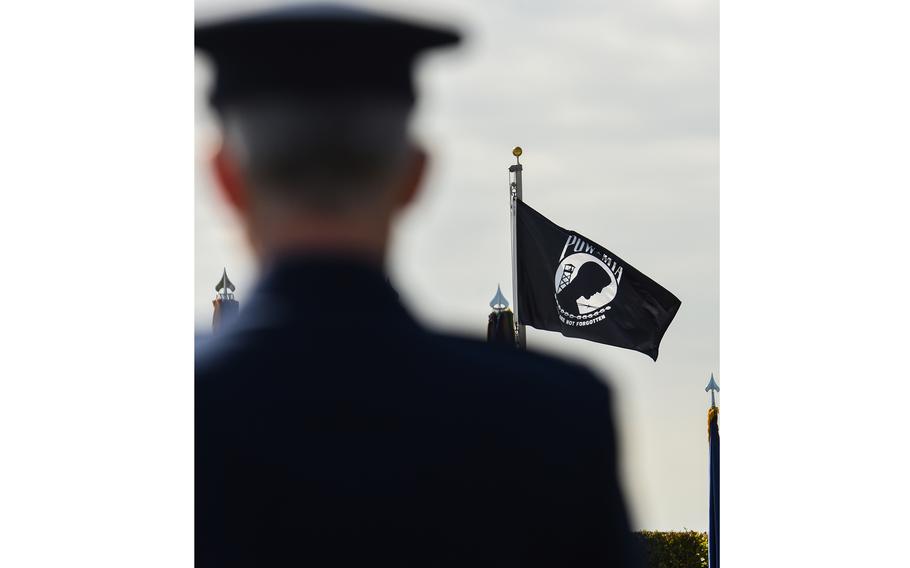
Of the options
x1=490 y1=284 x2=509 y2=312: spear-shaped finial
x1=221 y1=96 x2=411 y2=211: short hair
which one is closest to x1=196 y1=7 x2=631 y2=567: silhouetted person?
x1=221 y1=96 x2=411 y2=211: short hair

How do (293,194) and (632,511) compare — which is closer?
(293,194)

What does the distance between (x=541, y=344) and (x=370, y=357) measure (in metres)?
1.11

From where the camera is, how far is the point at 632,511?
6246 mm

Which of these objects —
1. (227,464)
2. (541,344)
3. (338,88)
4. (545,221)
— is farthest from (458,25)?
(227,464)

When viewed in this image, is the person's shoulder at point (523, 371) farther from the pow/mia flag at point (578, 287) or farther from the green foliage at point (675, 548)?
the green foliage at point (675, 548)

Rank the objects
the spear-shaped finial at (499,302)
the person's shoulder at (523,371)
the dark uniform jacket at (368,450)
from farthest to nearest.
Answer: the spear-shaped finial at (499,302) < the person's shoulder at (523,371) < the dark uniform jacket at (368,450)

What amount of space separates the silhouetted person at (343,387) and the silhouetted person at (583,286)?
0.79 metres

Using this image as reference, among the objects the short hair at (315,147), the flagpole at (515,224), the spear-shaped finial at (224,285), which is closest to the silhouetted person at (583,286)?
the flagpole at (515,224)

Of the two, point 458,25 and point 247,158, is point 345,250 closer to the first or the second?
point 247,158

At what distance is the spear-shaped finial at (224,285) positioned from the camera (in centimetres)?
588

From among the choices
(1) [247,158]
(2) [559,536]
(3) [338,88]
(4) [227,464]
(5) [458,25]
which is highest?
(5) [458,25]

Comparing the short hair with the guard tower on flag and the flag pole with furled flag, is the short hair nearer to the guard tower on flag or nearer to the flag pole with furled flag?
the guard tower on flag

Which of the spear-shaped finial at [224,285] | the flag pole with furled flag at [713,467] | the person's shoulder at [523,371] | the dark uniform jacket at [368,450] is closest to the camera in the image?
the dark uniform jacket at [368,450]

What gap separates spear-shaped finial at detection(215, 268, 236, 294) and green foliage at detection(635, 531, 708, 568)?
263 centimetres
